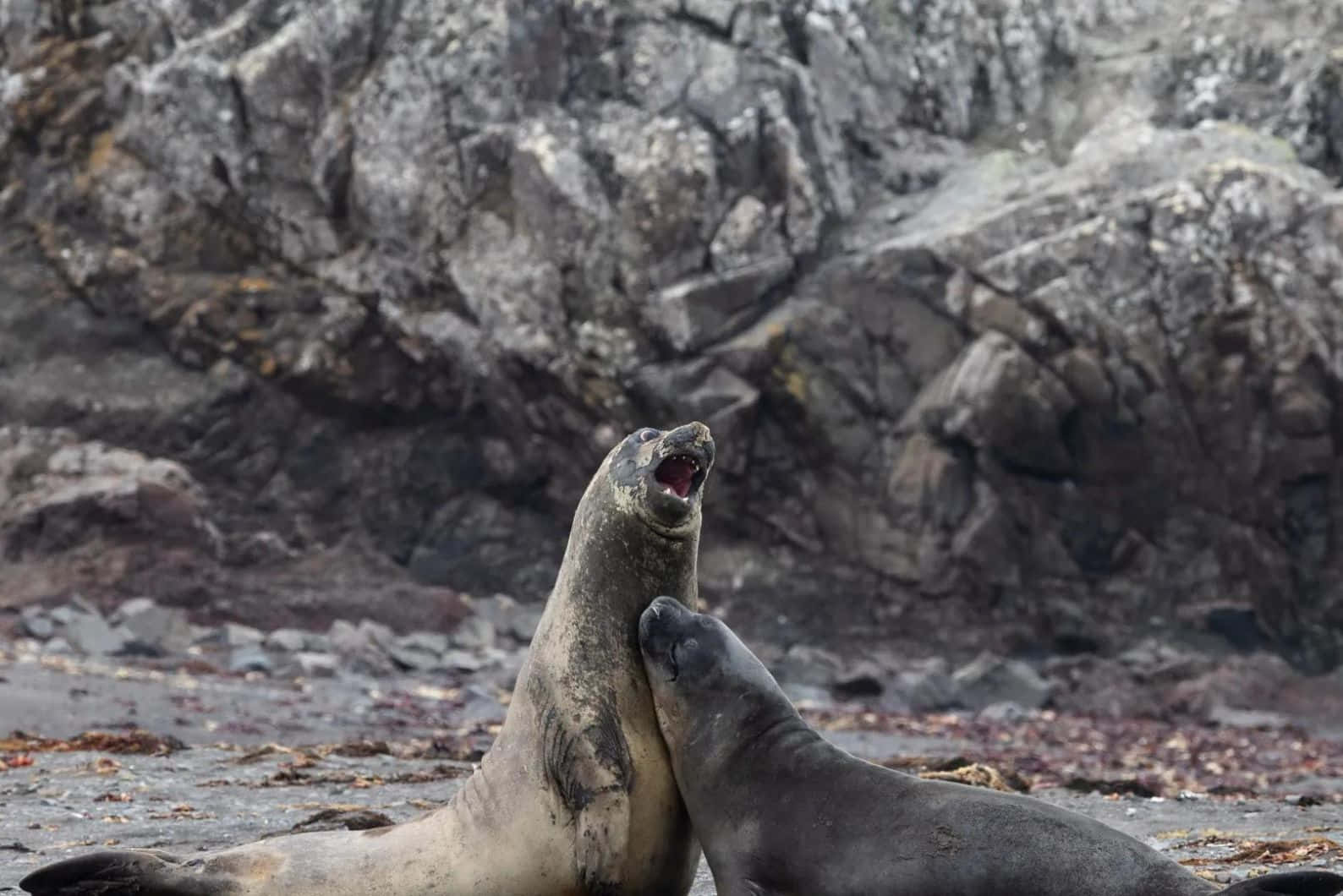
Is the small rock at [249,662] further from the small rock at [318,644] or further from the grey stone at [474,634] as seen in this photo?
the grey stone at [474,634]

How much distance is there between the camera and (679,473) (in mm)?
6273

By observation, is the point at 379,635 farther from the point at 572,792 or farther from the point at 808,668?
the point at 572,792

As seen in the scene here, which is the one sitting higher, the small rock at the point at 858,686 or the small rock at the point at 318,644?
the small rock at the point at 318,644

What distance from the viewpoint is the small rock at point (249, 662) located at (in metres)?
19.5

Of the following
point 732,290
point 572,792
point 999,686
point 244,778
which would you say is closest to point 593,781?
point 572,792

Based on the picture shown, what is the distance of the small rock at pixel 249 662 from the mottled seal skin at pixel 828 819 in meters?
14.0

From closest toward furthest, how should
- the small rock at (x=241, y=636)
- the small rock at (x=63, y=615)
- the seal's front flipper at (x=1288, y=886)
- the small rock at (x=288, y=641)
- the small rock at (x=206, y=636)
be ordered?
the seal's front flipper at (x=1288, y=886), the small rock at (x=63, y=615), the small rock at (x=288, y=641), the small rock at (x=241, y=636), the small rock at (x=206, y=636)

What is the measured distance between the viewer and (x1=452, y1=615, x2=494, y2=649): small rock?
23406 millimetres

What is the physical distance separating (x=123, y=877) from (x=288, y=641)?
16.1m

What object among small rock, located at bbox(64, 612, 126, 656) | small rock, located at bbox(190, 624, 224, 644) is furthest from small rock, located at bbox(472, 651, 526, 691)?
small rock, located at bbox(64, 612, 126, 656)

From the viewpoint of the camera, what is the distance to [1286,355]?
25.0 meters

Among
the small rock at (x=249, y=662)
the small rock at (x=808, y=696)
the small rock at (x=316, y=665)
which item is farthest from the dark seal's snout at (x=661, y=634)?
the small rock at (x=808, y=696)

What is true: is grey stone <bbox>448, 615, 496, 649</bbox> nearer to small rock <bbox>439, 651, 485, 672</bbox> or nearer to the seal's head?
small rock <bbox>439, 651, 485, 672</bbox>

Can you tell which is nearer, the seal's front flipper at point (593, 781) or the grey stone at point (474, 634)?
the seal's front flipper at point (593, 781)
